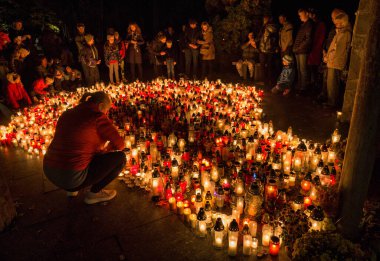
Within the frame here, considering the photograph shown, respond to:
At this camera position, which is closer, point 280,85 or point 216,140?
point 216,140

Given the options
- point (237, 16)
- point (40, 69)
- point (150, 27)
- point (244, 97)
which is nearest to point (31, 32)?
point (40, 69)

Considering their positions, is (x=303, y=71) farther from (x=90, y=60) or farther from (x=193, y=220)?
(x=90, y=60)

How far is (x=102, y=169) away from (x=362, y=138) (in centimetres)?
320

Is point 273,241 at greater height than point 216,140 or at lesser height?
lesser

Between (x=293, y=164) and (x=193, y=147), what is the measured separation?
187cm

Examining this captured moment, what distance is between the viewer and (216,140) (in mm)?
6250

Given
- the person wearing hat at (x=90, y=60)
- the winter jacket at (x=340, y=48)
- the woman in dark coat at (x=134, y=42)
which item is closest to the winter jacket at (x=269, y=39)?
the winter jacket at (x=340, y=48)

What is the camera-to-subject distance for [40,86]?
10.7 m

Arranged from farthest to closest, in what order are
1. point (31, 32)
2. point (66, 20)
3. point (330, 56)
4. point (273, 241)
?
point (66, 20) → point (31, 32) → point (330, 56) → point (273, 241)

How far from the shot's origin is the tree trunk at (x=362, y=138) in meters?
3.02

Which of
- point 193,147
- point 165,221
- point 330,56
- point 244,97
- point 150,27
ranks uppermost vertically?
point 150,27

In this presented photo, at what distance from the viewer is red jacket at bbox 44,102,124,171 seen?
4.20m

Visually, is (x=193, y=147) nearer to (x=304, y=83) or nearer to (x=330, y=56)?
(x=330, y=56)

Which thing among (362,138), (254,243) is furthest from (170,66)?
(362,138)
